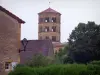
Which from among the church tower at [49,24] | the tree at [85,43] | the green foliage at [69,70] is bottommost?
the green foliage at [69,70]

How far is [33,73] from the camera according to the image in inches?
837

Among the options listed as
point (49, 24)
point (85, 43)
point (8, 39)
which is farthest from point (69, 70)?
point (49, 24)

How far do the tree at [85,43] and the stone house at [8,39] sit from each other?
24.1 meters

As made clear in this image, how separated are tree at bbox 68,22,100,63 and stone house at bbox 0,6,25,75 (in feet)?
79.1

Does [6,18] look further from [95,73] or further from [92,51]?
[92,51]

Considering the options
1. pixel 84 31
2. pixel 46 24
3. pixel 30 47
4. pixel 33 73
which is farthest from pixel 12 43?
pixel 46 24

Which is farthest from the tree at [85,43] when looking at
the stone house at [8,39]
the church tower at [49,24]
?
the stone house at [8,39]

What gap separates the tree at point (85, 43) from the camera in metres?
50.9

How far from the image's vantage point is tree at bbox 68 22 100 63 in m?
50.9

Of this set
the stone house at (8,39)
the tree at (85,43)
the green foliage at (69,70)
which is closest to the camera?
the green foliage at (69,70)

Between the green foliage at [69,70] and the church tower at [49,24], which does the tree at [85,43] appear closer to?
the church tower at [49,24]

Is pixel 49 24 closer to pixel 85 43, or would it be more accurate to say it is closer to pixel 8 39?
pixel 85 43

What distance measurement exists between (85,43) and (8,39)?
26027 millimetres

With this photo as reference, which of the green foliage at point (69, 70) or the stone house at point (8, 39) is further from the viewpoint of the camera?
the stone house at point (8, 39)
